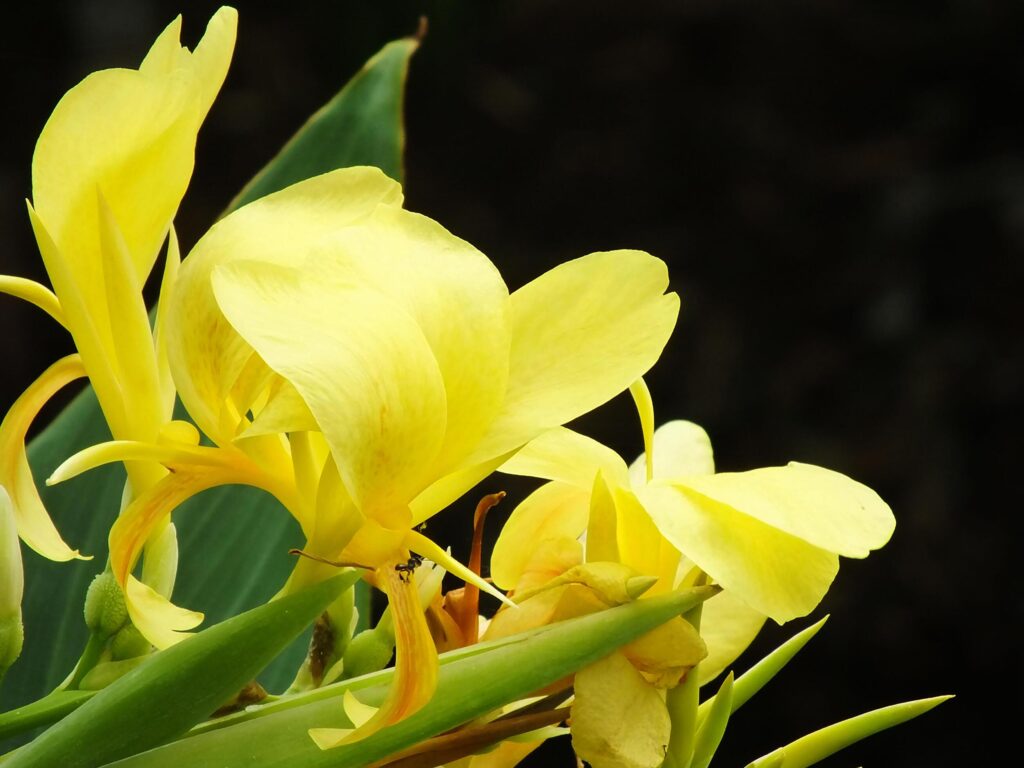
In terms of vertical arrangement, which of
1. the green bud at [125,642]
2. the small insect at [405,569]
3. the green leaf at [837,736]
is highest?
the small insect at [405,569]

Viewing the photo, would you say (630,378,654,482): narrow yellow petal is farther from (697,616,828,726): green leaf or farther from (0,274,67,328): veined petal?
(0,274,67,328): veined petal

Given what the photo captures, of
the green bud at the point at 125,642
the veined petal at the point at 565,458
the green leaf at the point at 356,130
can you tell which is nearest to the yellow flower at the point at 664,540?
the veined petal at the point at 565,458

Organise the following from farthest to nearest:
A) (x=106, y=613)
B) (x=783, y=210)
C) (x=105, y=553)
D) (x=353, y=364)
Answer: (x=783, y=210), (x=105, y=553), (x=106, y=613), (x=353, y=364)

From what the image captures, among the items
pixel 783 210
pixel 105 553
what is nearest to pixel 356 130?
pixel 105 553

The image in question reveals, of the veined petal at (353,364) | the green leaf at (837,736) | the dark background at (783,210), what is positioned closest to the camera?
the veined petal at (353,364)

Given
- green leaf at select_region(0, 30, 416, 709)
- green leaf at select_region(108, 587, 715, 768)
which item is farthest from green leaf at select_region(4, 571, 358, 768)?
green leaf at select_region(0, 30, 416, 709)

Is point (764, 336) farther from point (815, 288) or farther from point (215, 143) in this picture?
point (215, 143)

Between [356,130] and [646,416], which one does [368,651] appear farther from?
[356,130]

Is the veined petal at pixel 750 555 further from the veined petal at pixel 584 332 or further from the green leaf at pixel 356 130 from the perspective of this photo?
the green leaf at pixel 356 130
